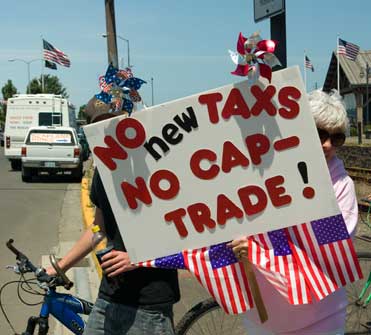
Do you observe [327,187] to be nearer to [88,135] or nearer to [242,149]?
[242,149]

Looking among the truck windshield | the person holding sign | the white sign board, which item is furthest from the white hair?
the truck windshield

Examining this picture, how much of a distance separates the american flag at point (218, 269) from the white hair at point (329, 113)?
644 millimetres

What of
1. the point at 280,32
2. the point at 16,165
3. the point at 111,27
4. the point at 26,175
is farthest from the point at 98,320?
the point at 16,165

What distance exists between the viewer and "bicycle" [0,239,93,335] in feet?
8.74

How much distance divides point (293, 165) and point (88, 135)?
0.82 metres

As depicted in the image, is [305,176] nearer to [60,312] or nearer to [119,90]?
[119,90]

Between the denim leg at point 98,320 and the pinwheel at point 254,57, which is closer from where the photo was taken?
the pinwheel at point 254,57

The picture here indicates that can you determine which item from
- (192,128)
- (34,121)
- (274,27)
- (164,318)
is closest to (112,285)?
(164,318)

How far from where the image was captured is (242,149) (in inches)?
85.7

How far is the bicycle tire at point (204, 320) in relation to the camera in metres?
3.24

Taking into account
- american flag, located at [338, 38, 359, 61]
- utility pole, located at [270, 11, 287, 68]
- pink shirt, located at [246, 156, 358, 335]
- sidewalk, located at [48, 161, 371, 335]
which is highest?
american flag, located at [338, 38, 359, 61]

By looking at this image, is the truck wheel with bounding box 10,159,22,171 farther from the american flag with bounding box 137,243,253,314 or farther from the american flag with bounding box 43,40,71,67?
the american flag with bounding box 137,243,253,314

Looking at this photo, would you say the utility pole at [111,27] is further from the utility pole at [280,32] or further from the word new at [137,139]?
the word new at [137,139]

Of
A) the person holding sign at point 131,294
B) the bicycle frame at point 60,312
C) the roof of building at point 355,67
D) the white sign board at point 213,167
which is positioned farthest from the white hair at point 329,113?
the roof of building at point 355,67
